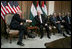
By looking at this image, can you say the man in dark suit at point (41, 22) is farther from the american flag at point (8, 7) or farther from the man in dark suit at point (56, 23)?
the american flag at point (8, 7)

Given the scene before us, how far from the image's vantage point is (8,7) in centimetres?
667

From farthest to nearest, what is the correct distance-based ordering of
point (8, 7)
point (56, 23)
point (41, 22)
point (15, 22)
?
point (56, 23) → point (8, 7) → point (41, 22) → point (15, 22)

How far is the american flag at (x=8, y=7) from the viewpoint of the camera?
6.53 meters

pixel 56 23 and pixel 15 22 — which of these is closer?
pixel 15 22

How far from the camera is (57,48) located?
1566mm

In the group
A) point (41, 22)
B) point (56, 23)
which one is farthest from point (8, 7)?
point (56, 23)

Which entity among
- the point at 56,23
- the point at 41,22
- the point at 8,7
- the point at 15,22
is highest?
the point at 8,7

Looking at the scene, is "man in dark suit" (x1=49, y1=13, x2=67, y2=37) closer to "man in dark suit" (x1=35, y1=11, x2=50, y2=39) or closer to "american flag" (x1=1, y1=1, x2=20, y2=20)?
"man in dark suit" (x1=35, y1=11, x2=50, y2=39)

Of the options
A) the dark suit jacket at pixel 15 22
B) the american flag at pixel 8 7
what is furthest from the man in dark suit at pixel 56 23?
the dark suit jacket at pixel 15 22

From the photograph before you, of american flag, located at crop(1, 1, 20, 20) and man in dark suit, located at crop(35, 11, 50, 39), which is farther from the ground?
american flag, located at crop(1, 1, 20, 20)

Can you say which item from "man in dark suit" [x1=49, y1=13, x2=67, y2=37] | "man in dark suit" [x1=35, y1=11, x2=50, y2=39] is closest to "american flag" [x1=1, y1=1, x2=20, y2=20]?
"man in dark suit" [x1=35, y1=11, x2=50, y2=39]

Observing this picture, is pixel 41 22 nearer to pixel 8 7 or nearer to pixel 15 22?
pixel 15 22

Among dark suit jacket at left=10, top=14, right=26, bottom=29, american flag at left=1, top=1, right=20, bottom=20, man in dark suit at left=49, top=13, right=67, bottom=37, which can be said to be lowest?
man in dark suit at left=49, top=13, right=67, bottom=37

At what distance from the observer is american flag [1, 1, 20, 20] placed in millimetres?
6531
